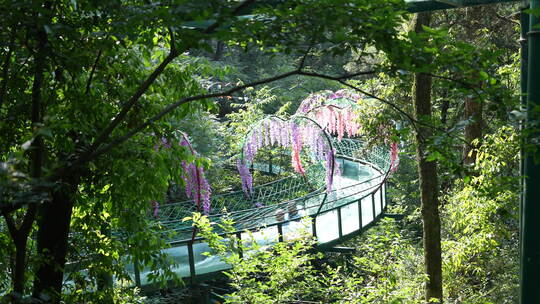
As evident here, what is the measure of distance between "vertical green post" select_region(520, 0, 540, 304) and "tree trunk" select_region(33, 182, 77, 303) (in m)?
2.06

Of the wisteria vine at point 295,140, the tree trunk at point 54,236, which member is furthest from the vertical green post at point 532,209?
the wisteria vine at point 295,140

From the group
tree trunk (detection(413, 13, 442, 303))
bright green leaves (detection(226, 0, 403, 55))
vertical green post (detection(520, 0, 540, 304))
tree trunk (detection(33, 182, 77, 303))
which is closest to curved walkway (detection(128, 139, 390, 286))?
tree trunk (detection(33, 182, 77, 303))

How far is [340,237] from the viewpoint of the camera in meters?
9.39

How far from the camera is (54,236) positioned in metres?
3.13

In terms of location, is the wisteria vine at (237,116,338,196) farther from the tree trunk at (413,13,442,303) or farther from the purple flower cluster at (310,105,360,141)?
the tree trunk at (413,13,442,303)

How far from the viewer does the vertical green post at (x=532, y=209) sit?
2.70 m

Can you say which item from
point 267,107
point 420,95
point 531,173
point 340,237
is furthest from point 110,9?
point 267,107

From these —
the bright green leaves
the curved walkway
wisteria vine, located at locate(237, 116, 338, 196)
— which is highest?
the bright green leaves

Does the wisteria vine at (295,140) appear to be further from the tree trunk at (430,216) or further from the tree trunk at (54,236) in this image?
the tree trunk at (54,236)

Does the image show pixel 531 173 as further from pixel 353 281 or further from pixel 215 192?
pixel 215 192

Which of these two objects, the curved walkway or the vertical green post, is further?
the curved walkway

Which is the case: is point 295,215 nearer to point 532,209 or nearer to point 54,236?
point 54,236

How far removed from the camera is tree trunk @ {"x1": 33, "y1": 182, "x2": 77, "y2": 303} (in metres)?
3.02

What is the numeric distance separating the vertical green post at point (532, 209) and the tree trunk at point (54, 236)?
206 cm
